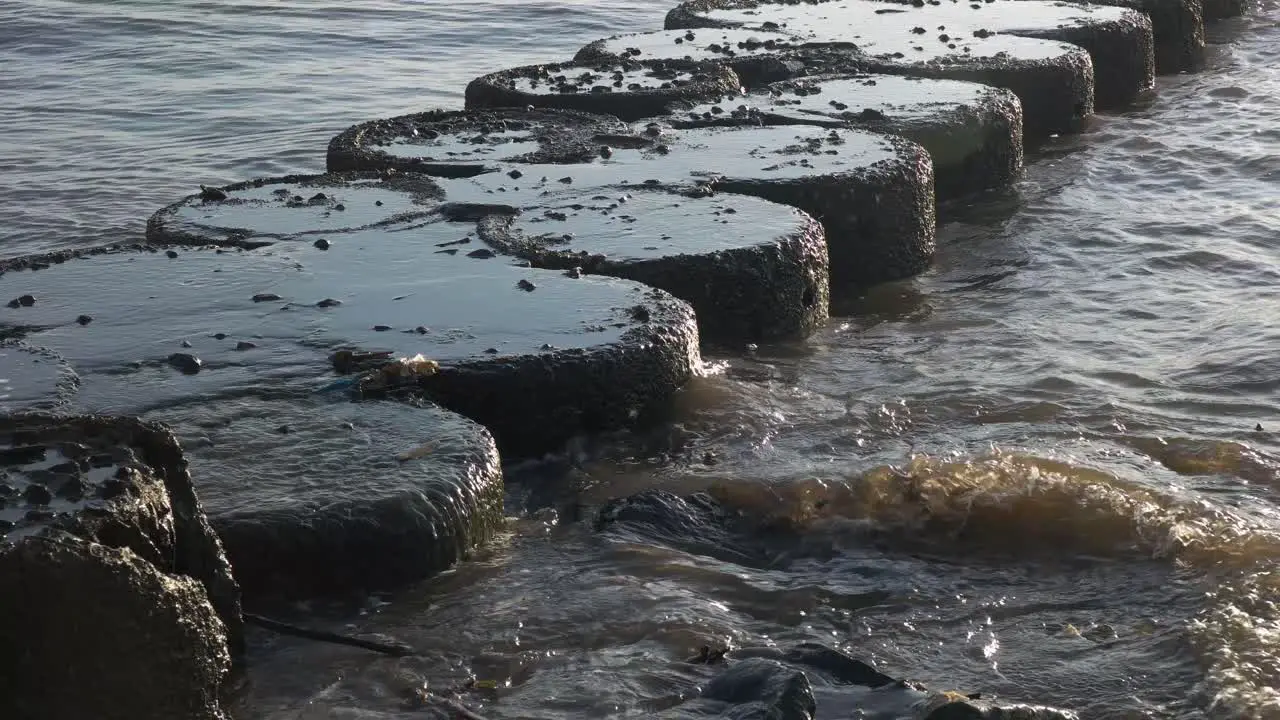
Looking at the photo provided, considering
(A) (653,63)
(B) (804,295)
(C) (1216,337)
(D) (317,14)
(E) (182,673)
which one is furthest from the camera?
(D) (317,14)

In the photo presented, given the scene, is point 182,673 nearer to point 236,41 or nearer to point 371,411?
point 371,411

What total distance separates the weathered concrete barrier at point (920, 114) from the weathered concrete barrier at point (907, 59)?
1.19 ft

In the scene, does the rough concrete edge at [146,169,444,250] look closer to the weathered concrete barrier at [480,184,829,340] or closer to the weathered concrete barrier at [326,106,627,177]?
the weathered concrete barrier at [326,106,627,177]

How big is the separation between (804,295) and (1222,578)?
2228 millimetres

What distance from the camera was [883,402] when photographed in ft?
17.7

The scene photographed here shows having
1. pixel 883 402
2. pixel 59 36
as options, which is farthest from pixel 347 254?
pixel 59 36

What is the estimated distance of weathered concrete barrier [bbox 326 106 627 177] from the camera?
6848mm

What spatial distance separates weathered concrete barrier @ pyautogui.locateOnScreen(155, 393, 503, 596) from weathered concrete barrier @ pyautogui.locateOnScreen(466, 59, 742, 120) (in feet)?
13.8

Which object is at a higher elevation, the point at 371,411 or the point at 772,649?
the point at 371,411

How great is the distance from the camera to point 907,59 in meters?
9.04

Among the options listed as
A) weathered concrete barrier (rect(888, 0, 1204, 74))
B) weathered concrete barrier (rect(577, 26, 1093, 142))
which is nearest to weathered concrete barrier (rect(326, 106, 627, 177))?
weathered concrete barrier (rect(577, 26, 1093, 142))

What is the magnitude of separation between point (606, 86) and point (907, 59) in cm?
185

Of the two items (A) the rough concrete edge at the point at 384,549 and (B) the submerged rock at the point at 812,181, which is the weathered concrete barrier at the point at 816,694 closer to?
(A) the rough concrete edge at the point at 384,549

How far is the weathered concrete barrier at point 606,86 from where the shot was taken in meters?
8.12
